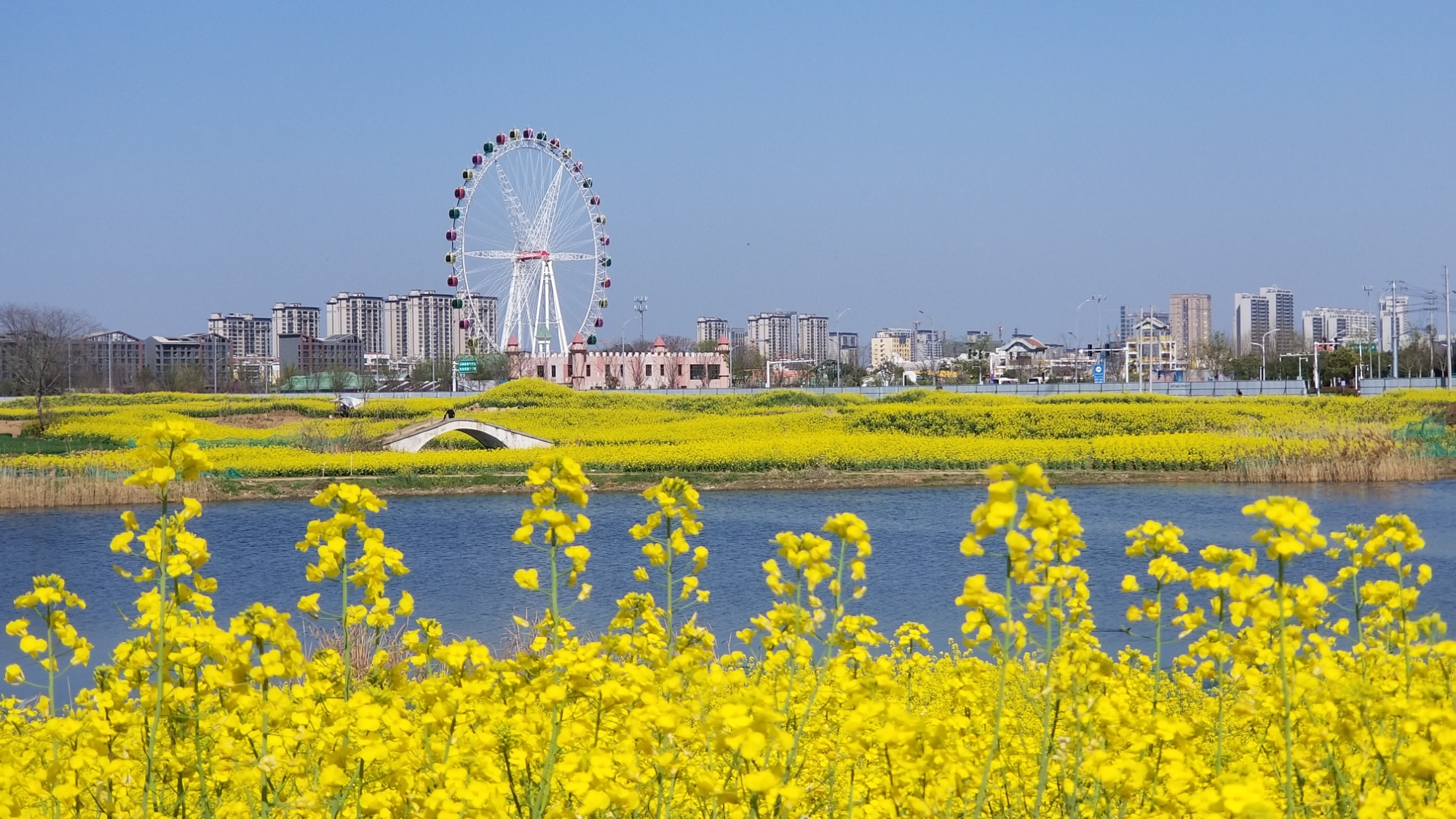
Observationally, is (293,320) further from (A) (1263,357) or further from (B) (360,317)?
(A) (1263,357)

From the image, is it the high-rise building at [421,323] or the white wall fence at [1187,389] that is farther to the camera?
the high-rise building at [421,323]

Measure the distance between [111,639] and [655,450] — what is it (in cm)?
1603

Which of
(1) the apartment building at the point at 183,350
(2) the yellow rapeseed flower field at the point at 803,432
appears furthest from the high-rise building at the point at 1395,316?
(1) the apartment building at the point at 183,350

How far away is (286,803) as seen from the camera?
3078 mm

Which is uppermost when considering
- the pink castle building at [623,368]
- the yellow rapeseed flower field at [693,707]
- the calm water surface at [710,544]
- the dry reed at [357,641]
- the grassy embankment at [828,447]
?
the pink castle building at [623,368]

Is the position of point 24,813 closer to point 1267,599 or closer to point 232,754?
point 232,754

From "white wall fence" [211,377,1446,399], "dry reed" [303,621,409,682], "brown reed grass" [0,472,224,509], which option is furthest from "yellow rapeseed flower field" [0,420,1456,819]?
"white wall fence" [211,377,1446,399]

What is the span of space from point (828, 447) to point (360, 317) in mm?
175357

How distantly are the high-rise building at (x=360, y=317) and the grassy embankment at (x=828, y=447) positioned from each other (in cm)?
A: 15499

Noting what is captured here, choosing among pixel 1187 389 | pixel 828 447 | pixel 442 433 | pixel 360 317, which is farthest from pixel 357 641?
pixel 360 317

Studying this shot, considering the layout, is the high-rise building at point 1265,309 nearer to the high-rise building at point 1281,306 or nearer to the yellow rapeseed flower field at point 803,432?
the high-rise building at point 1281,306

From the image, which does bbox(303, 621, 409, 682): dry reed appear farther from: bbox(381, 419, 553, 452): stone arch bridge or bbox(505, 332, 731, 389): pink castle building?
bbox(505, 332, 731, 389): pink castle building

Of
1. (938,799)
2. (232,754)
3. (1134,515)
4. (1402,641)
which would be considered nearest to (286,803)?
(232,754)

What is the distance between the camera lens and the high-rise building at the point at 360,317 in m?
191
